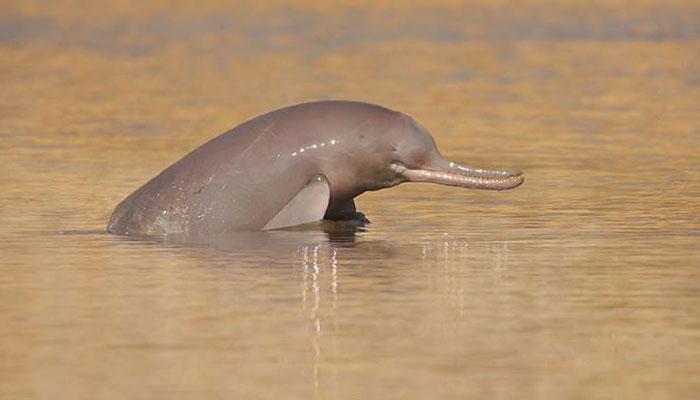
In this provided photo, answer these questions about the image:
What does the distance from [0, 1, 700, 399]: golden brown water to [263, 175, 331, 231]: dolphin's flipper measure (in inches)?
6.3

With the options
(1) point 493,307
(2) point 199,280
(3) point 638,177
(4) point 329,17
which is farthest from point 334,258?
(4) point 329,17

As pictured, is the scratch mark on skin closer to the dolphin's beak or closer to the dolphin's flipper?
the dolphin's flipper

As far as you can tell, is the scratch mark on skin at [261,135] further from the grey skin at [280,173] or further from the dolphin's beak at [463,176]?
the dolphin's beak at [463,176]

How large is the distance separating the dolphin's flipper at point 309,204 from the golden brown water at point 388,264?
0.53 feet

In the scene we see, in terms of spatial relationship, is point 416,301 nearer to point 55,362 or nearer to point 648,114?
point 55,362

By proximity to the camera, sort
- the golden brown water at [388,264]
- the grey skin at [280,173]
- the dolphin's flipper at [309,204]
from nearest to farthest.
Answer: the golden brown water at [388,264], the dolphin's flipper at [309,204], the grey skin at [280,173]

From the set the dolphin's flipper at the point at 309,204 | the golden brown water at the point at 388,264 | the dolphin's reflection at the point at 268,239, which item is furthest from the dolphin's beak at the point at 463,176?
the dolphin's flipper at the point at 309,204

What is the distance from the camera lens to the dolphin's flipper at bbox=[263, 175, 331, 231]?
1542cm

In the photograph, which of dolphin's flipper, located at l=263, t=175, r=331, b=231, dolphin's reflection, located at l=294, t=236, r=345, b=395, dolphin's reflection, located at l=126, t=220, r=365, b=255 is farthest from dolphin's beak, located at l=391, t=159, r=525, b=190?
dolphin's reflection, located at l=294, t=236, r=345, b=395

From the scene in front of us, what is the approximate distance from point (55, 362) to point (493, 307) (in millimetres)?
2957

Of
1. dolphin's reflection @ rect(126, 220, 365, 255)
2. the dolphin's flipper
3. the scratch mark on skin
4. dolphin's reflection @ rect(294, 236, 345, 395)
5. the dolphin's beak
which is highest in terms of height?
the scratch mark on skin

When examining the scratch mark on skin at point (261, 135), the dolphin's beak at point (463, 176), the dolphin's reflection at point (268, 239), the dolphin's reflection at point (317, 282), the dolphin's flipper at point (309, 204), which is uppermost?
the scratch mark on skin at point (261, 135)

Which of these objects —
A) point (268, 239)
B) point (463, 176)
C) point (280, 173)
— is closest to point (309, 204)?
point (280, 173)

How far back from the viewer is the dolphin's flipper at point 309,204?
15422mm
